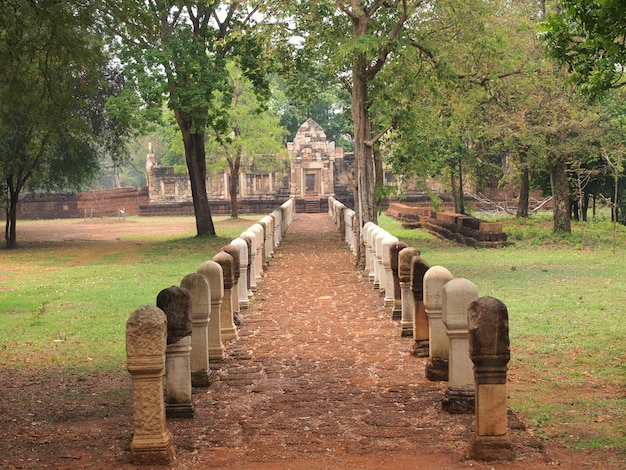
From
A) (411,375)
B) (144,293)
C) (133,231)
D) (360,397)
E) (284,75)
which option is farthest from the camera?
(133,231)

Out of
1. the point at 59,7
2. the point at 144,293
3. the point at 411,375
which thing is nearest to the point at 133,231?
the point at 144,293

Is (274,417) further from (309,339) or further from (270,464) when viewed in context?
(309,339)

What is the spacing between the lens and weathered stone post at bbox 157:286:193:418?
662 centimetres

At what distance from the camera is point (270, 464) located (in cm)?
585

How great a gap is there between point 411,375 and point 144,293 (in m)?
8.31

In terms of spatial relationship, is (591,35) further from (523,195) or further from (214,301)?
(523,195)

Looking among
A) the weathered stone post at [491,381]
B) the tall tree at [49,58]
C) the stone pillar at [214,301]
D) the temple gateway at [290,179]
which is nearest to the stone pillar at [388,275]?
the stone pillar at [214,301]

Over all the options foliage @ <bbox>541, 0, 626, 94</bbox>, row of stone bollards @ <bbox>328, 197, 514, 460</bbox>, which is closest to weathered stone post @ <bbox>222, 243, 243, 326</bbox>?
row of stone bollards @ <bbox>328, 197, 514, 460</bbox>

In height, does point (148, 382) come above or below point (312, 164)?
below

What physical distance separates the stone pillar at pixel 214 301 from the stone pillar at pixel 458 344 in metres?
2.74

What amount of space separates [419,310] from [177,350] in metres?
3.15

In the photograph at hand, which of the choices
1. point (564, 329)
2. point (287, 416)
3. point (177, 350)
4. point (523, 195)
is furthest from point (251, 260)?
point (523, 195)

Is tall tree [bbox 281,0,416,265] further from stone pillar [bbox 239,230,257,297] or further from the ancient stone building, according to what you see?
the ancient stone building

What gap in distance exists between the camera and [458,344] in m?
6.85
